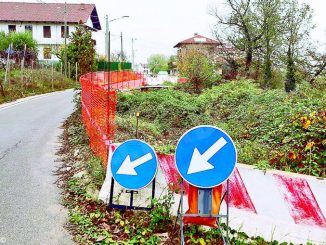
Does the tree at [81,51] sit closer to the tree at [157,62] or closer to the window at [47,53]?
the window at [47,53]

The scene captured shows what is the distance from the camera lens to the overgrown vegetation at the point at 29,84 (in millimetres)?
25780

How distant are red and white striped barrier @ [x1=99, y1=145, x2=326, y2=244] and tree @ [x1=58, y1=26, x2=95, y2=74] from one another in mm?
43195

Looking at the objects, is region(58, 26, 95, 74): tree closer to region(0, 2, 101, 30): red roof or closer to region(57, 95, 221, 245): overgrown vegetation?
region(0, 2, 101, 30): red roof

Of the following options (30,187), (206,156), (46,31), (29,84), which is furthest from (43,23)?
(206,156)

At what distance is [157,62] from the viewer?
119250 millimetres

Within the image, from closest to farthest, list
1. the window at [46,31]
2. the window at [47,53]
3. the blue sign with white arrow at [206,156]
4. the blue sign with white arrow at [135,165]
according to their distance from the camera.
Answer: the blue sign with white arrow at [206,156]
the blue sign with white arrow at [135,165]
the window at [47,53]
the window at [46,31]

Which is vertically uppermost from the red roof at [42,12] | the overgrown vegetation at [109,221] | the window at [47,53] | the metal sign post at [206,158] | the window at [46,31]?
the red roof at [42,12]

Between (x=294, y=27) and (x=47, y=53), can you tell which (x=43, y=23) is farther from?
(x=294, y=27)

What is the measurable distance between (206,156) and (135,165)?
1.38 meters

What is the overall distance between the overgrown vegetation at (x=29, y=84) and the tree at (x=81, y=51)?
636 centimetres

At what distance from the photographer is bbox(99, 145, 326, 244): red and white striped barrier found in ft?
16.2

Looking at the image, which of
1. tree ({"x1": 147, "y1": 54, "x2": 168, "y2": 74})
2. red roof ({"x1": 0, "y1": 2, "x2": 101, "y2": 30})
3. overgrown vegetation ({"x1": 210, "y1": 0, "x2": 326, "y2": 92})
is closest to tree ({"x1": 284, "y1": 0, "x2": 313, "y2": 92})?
overgrown vegetation ({"x1": 210, "y1": 0, "x2": 326, "y2": 92})

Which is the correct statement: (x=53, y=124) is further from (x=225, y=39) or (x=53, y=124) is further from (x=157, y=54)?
(x=157, y=54)

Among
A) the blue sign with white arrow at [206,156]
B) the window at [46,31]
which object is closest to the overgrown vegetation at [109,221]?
the blue sign with white arrow at [206,156]
